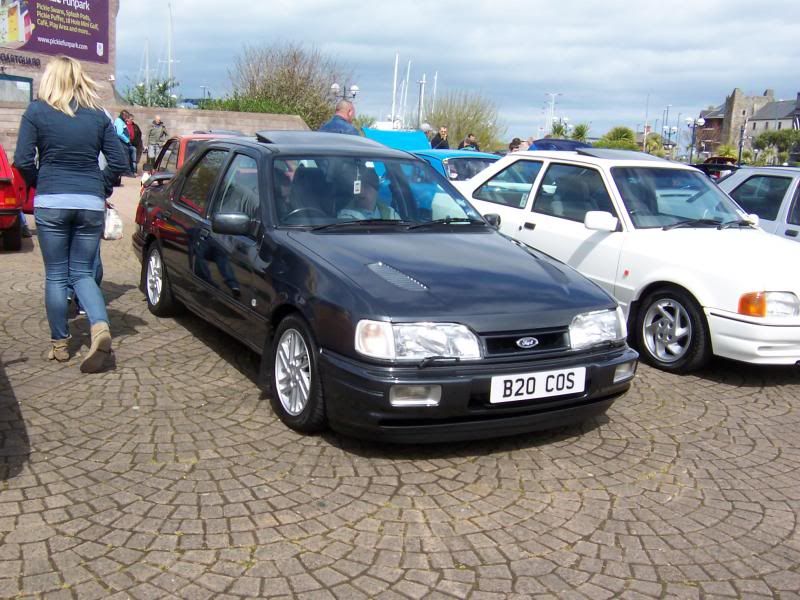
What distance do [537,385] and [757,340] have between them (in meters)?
2.38

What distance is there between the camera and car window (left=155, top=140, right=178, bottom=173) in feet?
39.8

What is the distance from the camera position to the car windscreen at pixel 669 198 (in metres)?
6.69

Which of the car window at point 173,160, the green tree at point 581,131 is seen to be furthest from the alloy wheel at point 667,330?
the green tree at point 581,131

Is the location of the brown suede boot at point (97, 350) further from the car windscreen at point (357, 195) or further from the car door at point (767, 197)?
the car door at point (767, 197)

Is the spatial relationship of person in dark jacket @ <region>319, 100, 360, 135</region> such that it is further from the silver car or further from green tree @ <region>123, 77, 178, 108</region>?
green tree @ <region>123, 77, 178, 108</region>

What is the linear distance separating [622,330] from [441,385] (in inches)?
49.8

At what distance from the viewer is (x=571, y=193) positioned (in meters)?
7.18

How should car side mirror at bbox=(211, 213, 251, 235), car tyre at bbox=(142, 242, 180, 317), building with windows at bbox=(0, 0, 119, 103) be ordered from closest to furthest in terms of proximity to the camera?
1. car side mirror at bbox=(211, 213, 251, 235)
2. car tyre at bbox=(142, 242, 180, 317)
3. building with windows at bbox=(0, 0, 119, 103)

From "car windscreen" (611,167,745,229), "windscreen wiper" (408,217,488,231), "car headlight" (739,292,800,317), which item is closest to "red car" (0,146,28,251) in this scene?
"windscreen wiper" (408,217,488,231)

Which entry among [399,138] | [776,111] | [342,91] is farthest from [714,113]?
[399,138]

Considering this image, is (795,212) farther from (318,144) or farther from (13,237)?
(13,237)

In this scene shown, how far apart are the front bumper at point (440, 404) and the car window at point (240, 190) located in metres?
1.53

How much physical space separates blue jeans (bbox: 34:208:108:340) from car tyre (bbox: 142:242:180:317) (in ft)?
3.52

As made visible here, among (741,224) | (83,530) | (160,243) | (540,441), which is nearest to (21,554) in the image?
(83,530)
